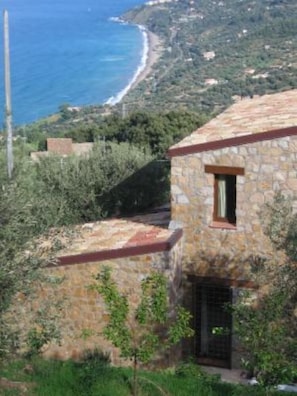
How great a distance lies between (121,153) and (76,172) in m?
1.56

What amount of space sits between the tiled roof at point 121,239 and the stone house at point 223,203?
0.59m

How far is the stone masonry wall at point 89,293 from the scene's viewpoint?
38.2 ft

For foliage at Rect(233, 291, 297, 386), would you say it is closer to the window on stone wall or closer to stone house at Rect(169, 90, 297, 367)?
stone house at Rect(169, 90, 297, 367)

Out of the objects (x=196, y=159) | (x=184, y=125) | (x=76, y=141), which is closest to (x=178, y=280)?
(x=196, y=159)

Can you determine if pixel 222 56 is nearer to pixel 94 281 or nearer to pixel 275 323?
pixel 94 281

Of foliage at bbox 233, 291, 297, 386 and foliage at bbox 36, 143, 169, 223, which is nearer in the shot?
foliage at bbox 233, 291, 297, 386

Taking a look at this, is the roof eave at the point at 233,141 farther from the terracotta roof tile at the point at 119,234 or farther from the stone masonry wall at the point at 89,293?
the stone masonry wall at the point at 89,293

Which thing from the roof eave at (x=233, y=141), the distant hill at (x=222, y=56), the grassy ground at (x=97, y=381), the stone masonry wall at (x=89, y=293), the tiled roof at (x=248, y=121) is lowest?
the grassy ground at (x=97, y=381)

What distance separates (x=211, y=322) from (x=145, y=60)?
339 feet

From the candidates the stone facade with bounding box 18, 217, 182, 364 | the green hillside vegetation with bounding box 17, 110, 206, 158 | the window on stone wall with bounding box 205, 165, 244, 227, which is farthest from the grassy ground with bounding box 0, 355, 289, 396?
the green hillside vegetation with bounding box 17, 110, 206, 158

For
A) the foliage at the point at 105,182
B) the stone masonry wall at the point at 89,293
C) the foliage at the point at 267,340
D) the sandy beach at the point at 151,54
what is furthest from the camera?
the sandy beach at the point at 151,54

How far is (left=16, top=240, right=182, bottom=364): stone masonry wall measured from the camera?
11656 millimetres

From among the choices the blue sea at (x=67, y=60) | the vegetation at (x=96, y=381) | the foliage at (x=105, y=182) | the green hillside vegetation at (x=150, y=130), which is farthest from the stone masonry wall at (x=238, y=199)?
the blue sea at (x=67, y=60)

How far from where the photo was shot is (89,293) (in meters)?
11.8
